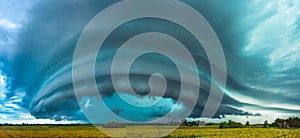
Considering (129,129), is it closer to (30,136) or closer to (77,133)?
(77,133)

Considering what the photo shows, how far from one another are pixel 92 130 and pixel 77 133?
4.63 ft

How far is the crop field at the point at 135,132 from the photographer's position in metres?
25.5

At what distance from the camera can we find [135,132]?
25.1m

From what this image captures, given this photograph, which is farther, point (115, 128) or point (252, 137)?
point (252, 137)

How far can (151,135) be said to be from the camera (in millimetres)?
25078

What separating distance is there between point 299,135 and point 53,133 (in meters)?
16.2

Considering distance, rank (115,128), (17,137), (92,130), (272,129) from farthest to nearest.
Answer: (272,129) < (92,130) < (17,137) < (115,128)

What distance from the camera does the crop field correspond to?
25462mm

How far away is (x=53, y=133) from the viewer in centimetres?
2711

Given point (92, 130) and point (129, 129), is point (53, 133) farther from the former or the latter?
point (129, 129)

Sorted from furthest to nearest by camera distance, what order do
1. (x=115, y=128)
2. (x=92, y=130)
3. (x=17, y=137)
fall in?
(x=92, y=130) → (x=17, y=137) → (x=115, y=128)

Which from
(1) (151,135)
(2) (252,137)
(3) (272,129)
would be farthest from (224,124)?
(1) (151,135)

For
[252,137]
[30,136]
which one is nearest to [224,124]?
[252,137]

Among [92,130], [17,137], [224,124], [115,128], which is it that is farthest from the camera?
[224,124]
